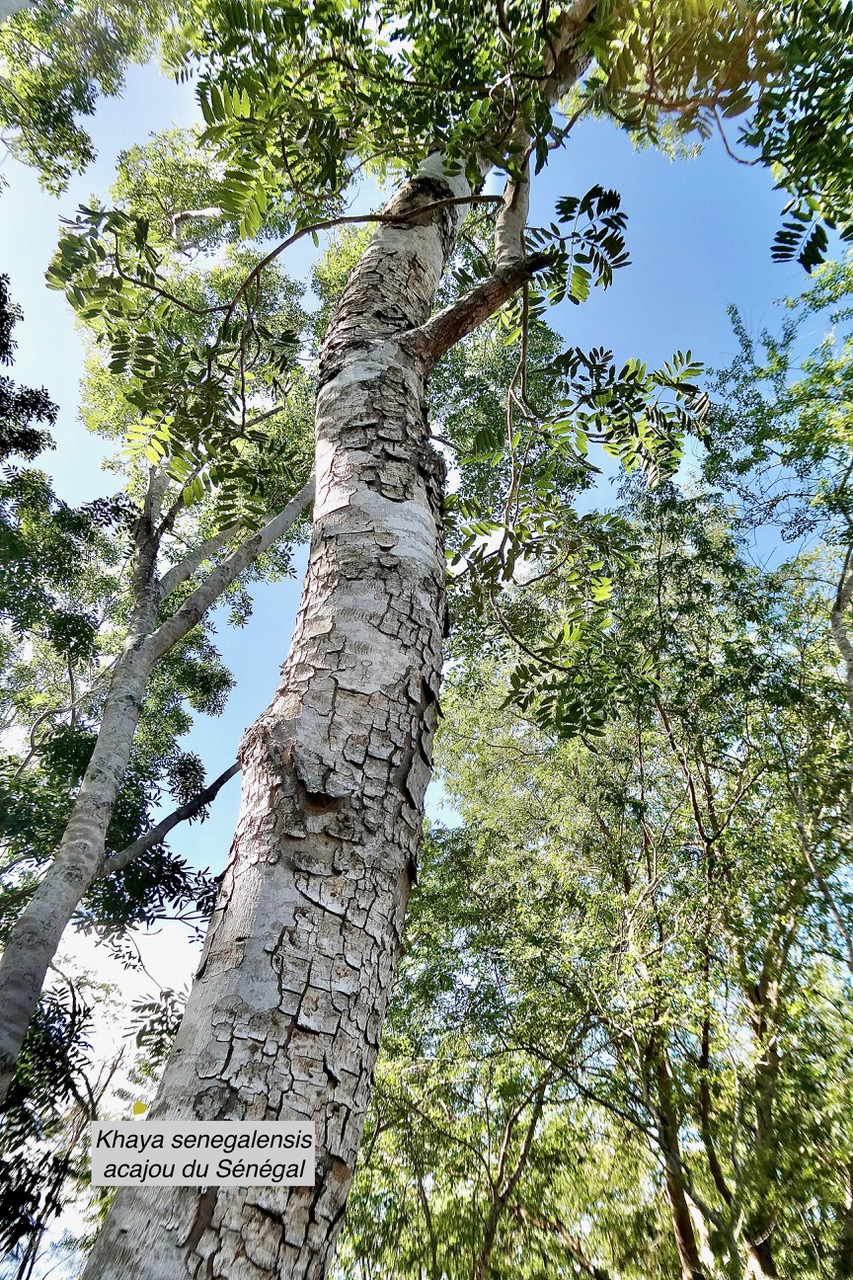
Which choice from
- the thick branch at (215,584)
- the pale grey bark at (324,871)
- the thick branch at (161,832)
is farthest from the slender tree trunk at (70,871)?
the pale grey bark at (324,871)

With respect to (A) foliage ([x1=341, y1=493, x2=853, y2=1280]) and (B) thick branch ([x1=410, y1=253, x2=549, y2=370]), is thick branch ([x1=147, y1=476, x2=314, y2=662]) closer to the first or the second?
(A) foliage ([x1=341, y1=493, x2=853, y2=1280])

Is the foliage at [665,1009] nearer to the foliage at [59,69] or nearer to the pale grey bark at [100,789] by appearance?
the pale grey bark at [100,789]

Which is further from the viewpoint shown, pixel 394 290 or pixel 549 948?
pixel 549 948

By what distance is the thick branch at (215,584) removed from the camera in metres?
5.03

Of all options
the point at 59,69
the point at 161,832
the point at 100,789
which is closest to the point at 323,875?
the point at 100,789

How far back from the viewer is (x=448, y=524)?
2047 millimetres

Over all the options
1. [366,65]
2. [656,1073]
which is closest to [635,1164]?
[656,1073]

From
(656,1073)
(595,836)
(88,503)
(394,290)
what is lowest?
(656,1073)

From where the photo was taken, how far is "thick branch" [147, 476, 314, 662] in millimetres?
5027

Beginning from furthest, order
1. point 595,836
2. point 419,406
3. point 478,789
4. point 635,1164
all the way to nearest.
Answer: point 478,789 → point 595,836 → point 635,1164 → point 419,406

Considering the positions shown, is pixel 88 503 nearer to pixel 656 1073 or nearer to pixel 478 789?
pixel 478 789

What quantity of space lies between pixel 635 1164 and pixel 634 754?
11.9 ft

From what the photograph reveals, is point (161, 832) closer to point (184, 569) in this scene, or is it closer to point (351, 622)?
point (184, 569)

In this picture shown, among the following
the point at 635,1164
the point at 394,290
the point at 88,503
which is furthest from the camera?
the point at 88,503
